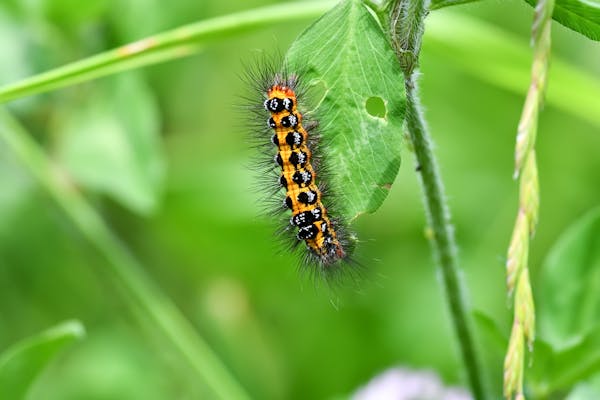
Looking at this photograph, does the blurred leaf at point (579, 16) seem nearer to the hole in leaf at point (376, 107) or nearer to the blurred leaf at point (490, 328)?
the hole in leaf at point (376, 107)

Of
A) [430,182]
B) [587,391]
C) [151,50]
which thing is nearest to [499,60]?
[587,391]

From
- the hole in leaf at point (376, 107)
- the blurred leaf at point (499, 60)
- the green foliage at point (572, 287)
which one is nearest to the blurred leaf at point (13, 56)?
the blurred leaf at point (499, 60)

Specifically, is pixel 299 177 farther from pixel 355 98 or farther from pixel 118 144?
pixel 118 144

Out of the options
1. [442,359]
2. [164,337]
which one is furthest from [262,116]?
[442,359]

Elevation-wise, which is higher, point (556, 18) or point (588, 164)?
point (588, 164)

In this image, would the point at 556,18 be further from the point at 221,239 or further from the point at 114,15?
the point at 221,239

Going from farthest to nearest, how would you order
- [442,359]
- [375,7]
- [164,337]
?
[442,359], [164,337], [375,7]
